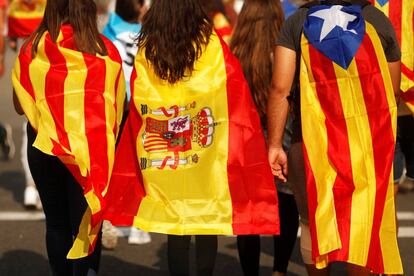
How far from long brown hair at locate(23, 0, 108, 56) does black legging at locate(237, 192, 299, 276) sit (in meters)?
1.45

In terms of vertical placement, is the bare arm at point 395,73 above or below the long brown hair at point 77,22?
below

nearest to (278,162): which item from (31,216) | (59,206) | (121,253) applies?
(59,206)

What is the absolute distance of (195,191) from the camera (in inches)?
207

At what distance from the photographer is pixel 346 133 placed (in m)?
5.05

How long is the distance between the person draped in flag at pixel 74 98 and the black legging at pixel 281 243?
1.04 metres

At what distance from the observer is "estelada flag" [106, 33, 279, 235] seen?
5223mm

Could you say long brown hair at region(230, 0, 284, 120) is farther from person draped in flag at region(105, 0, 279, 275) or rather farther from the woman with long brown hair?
person draped in flag at region(105, 0, 279, 275)

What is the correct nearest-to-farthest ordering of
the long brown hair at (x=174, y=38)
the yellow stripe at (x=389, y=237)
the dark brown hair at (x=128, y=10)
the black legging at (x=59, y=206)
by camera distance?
the yellow stripe at (x=389, y=237), the long brown hair at (x=174, y=38), the black legging at (x=59, y=206), the dark brown hair at (x=128, y=10)

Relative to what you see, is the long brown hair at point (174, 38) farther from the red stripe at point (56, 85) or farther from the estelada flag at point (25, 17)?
the estelada flag at point (25, 17)

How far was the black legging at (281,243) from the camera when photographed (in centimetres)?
614

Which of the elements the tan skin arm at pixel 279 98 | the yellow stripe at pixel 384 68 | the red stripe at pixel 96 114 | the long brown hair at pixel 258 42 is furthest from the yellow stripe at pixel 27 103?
the yellow stripe at pixel 384 68

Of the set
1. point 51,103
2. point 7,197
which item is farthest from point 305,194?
point 7,197

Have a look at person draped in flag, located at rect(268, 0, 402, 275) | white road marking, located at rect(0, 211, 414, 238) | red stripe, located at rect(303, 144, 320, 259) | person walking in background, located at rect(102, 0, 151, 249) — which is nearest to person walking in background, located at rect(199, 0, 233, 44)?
person walking in background, located at rect(102, 0, 151, 249)

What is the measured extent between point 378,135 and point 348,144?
0.49 feet
